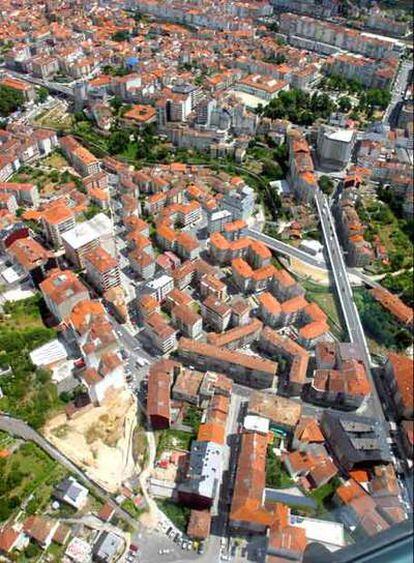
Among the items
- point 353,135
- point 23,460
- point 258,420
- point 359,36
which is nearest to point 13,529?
point 23,460

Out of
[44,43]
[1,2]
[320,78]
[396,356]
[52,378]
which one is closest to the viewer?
[396,356]

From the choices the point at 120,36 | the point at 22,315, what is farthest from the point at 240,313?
the point at 120,36

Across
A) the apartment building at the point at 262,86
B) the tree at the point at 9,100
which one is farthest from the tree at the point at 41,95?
the apartment building at the point at 262,86

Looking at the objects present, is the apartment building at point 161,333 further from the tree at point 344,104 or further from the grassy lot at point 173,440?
the tree at point 344,104

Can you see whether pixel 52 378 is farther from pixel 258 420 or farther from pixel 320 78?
pixel 320 78

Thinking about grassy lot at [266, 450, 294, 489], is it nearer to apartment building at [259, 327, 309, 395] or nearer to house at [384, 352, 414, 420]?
apartment building at [259, 327, 309, 395]

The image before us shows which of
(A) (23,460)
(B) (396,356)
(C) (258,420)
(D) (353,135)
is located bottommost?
(A) (23,460)

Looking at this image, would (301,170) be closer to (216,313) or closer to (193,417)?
(216,313)

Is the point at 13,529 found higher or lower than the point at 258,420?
lower
